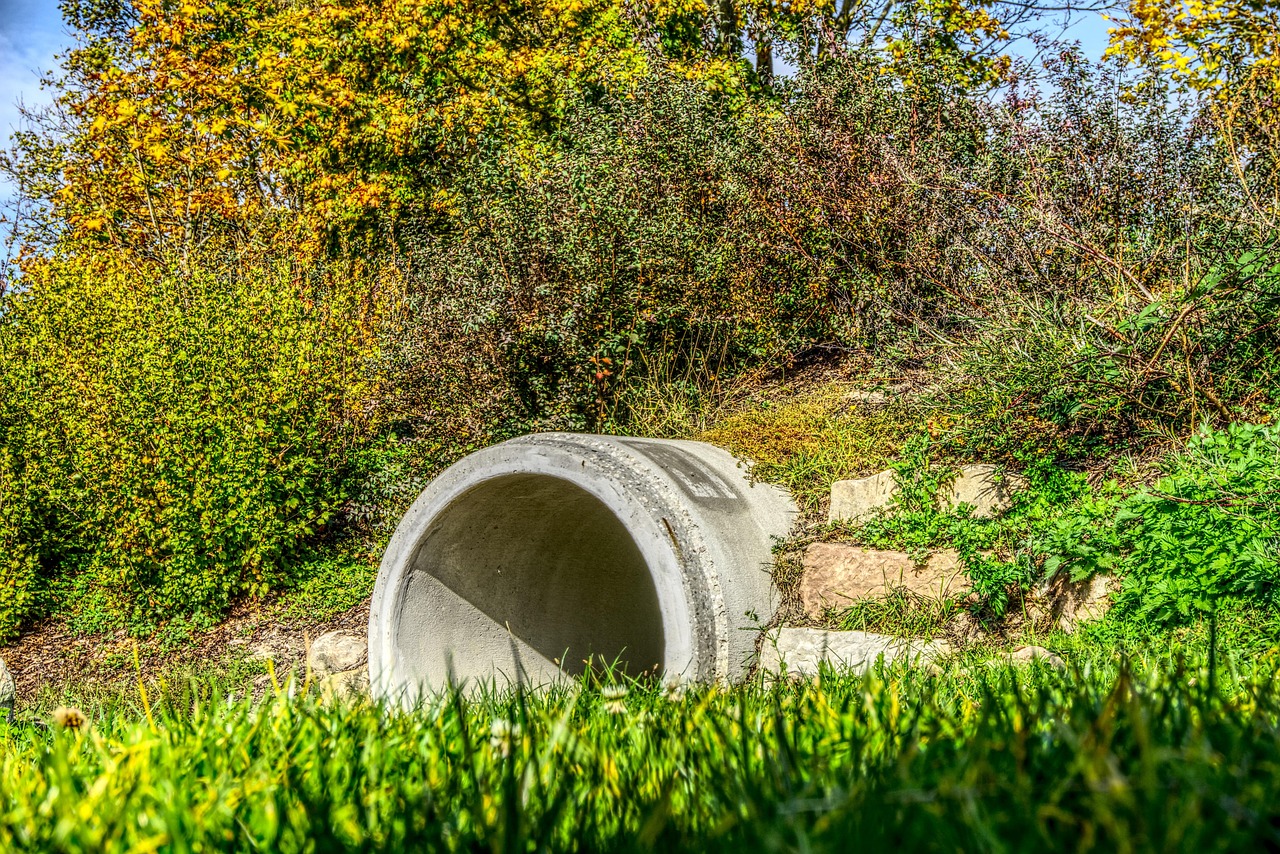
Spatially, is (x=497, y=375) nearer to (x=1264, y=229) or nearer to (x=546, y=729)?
(x=1264, y=229)

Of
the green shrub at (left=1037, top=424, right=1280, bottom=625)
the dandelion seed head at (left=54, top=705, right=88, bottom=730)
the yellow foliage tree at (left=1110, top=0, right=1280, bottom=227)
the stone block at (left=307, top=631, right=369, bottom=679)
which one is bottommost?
the stone block at (left=307, top=631, right=369, bottom=679)

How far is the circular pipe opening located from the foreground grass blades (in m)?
2.88

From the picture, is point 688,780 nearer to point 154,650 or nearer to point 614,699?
point 614,699

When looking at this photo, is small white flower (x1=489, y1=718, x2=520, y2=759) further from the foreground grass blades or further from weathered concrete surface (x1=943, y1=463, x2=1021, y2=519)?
weathered concrete surface (x1=943, y1=463, x2=1021, y2=519)

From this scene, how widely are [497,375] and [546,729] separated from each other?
6.40 m

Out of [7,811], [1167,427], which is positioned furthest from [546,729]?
[1167,427]

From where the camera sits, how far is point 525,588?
19.3ft

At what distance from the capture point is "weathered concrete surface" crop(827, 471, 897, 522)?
493cm

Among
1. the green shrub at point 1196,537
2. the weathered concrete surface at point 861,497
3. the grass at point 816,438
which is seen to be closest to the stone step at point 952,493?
the weathered concrete surface at point 861,497

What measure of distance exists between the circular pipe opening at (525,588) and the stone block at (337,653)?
1.94 m

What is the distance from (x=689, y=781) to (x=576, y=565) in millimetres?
4872

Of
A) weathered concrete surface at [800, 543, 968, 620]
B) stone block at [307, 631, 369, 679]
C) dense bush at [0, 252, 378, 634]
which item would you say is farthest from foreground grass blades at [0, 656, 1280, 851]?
dense bush at [0, 252, 378, 634]

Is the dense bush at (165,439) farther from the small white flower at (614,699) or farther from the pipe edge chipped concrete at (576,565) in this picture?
the small white flower at (614,699)

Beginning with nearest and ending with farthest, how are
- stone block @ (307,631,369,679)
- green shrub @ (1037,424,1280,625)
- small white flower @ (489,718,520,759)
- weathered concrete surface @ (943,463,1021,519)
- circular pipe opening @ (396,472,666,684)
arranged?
small white flower @ (489,718,520,759)
green shrub @ (1037,424,1280,625)
weathered concrete surface @ (943,463,1021,519)
circular pipe opening @ (396,472,666,684)
stone block @ (307,631,369,679)
